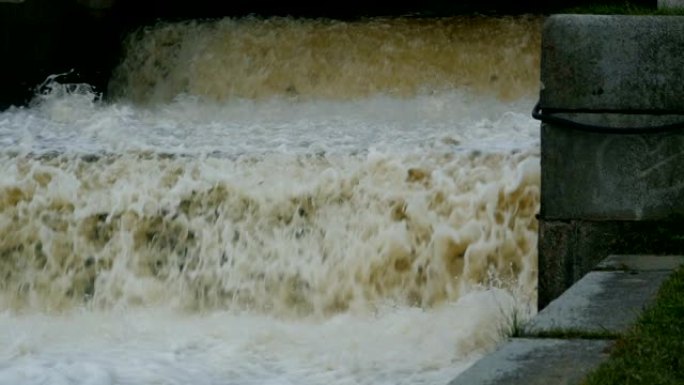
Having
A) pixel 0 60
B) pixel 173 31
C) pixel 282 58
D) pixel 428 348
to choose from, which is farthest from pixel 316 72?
pixel 428 348

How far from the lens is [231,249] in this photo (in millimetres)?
7867

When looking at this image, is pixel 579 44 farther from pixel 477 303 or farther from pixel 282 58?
pixel 282 58

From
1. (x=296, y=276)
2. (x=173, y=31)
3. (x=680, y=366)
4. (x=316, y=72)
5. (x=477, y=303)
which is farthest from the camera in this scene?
(x=173, y=31)

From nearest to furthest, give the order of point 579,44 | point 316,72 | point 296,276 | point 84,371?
point 579,44, point 84,371, point 296,276, point 316,72

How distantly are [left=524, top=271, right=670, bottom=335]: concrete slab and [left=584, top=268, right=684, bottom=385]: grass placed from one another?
0.09m

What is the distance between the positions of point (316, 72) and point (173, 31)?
5.07 ft

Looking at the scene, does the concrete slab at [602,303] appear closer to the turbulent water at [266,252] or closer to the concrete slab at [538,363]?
the concrete slab at [538,363]

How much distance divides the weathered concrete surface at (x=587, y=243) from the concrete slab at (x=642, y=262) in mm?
133

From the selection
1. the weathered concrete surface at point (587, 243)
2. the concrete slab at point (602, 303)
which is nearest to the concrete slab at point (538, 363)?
the concrete slab at point (602, 303)

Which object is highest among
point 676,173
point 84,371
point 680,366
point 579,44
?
point 579,44

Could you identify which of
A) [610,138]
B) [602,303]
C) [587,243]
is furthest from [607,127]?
[602,303]

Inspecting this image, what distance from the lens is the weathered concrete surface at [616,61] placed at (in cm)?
575

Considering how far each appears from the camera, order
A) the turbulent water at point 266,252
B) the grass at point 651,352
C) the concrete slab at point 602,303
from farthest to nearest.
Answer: the turbulent water at point 266,252, the concrete slab at point 602,303, the grass at point 651,352

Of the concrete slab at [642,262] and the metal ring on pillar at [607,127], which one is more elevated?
the metal ring on pillar at [607,127]
